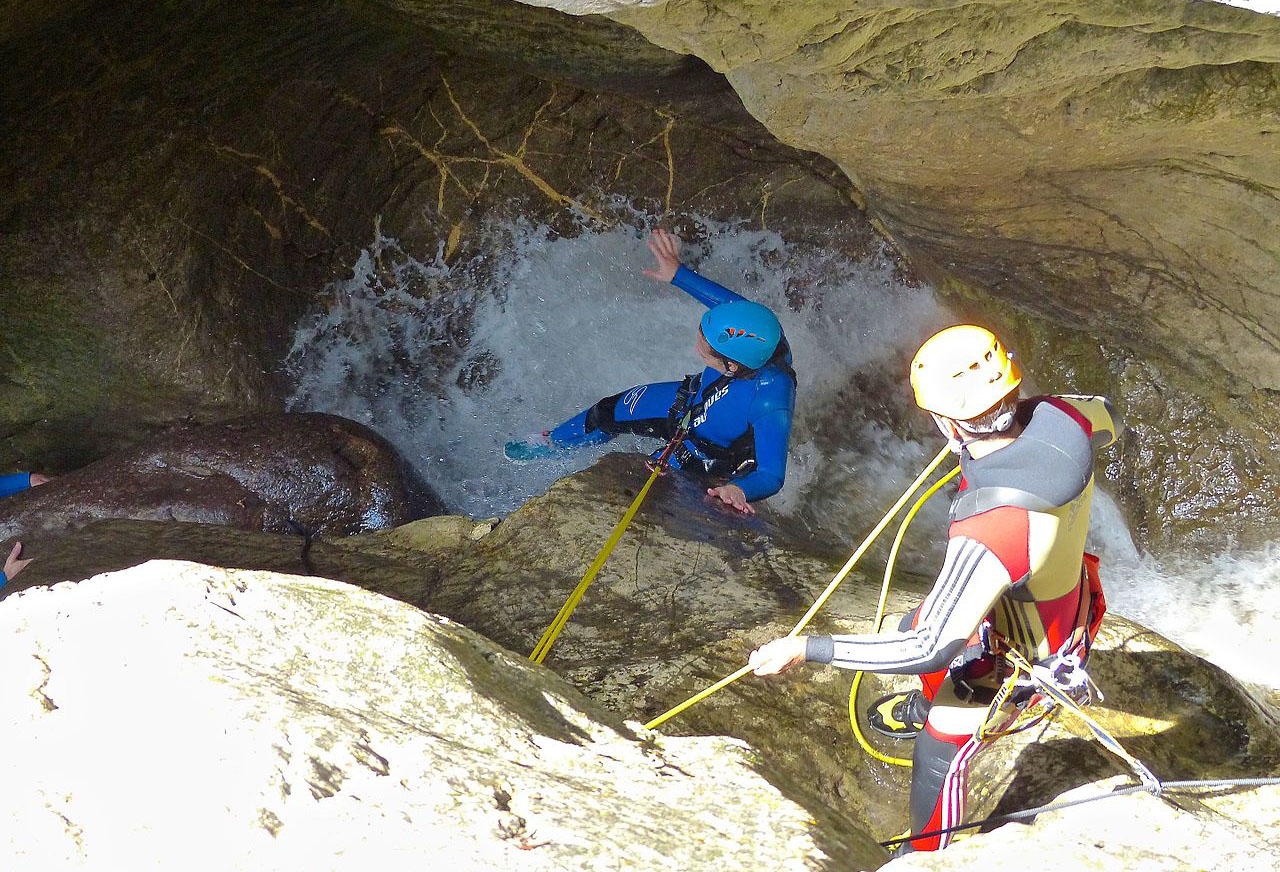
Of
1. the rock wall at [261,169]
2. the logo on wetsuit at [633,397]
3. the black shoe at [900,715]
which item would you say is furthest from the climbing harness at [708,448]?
the black shoe at [900,715]

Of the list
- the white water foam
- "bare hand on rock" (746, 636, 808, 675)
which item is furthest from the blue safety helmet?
"bare hand on rock" (746, 636, 808, 675)

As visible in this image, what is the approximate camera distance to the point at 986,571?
85.7 inches

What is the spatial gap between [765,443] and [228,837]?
328 cm

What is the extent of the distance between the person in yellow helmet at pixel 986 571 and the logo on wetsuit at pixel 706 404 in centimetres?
226

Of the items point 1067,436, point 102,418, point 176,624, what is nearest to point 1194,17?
point 1067,436

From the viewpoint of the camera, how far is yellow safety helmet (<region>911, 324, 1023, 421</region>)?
2.31 m

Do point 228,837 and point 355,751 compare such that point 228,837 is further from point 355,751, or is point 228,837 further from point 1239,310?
point 1239,310

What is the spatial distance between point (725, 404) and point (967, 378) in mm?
2497

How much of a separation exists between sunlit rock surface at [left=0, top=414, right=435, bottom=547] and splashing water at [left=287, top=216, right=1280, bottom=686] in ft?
2.66

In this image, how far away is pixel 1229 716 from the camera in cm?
310

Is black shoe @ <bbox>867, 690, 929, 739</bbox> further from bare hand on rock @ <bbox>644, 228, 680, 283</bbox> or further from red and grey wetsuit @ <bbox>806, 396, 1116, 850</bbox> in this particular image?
bare hand on rock @ <bbox>644, 228, 680, 283</bbox>

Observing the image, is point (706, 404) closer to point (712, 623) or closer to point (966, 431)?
point (712, 623)

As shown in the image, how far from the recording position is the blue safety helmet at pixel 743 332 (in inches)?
179

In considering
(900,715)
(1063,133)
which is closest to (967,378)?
(900,715)
